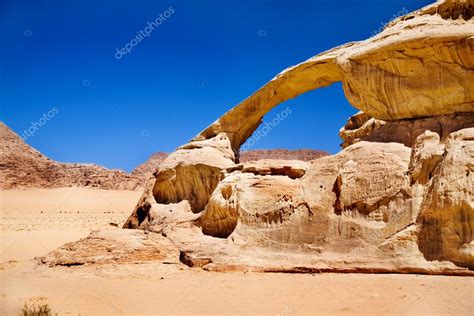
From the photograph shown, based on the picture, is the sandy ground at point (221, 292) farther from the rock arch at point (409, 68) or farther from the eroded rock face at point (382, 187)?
the rock arch at point (409, 68)

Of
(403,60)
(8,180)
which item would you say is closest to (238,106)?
(403,60)

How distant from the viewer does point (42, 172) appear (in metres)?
47.7

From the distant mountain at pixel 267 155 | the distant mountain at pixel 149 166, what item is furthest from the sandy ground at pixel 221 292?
the distant mountain at pixel 267 155

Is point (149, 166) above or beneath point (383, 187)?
above

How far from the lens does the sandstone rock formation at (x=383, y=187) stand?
7.63m

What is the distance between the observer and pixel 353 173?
29.9ft

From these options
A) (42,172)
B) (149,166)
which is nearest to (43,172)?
(42,172)

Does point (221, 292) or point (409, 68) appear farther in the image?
point (409, 68)

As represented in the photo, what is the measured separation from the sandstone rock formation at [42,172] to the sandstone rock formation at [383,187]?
1463 inches

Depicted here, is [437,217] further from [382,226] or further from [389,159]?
[389,159]

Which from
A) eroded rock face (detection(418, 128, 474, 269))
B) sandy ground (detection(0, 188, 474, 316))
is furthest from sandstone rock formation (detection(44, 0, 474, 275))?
sandy ground (detection(0, 188, 474, 316))

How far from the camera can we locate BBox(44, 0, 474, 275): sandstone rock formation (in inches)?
301

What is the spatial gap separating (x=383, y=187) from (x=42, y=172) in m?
44.6

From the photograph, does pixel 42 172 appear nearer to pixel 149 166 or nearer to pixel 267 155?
pixel 149 166
